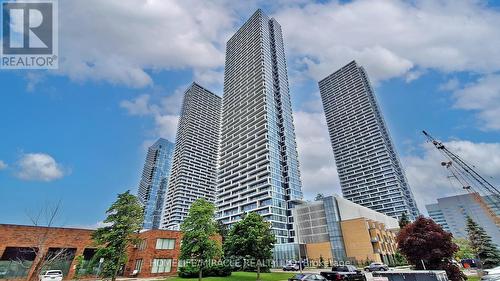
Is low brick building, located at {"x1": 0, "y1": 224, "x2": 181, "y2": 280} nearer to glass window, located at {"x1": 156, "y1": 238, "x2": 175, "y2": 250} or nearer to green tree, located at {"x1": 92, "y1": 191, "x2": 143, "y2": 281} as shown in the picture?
glass window, located at {"x1": 156, "y1": 238, "x2": 175, "y2": 250}

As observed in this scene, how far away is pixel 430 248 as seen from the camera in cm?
2820

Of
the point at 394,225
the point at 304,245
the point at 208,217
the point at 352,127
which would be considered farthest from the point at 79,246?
the point at 352,127

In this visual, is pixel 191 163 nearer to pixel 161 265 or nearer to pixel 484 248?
pixel 161 265

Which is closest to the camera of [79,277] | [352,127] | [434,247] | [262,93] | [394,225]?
[434,247]

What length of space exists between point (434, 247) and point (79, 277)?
47.6m

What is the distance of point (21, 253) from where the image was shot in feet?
115

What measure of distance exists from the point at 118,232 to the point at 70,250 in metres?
16.8

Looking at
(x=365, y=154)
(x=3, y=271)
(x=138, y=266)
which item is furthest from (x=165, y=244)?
(x=365, y=154)

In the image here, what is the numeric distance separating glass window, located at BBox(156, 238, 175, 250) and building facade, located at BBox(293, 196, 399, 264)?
42660mm

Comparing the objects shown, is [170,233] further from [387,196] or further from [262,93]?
[387,196]

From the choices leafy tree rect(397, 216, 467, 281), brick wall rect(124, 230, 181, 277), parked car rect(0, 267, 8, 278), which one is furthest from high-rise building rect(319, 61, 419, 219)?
parked car rect(0, 267, 8, 278)

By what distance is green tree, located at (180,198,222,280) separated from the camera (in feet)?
99.0

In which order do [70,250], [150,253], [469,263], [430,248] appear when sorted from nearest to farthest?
[430,248], [70,250], [150,253], [469,263]

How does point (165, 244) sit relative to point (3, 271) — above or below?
above
